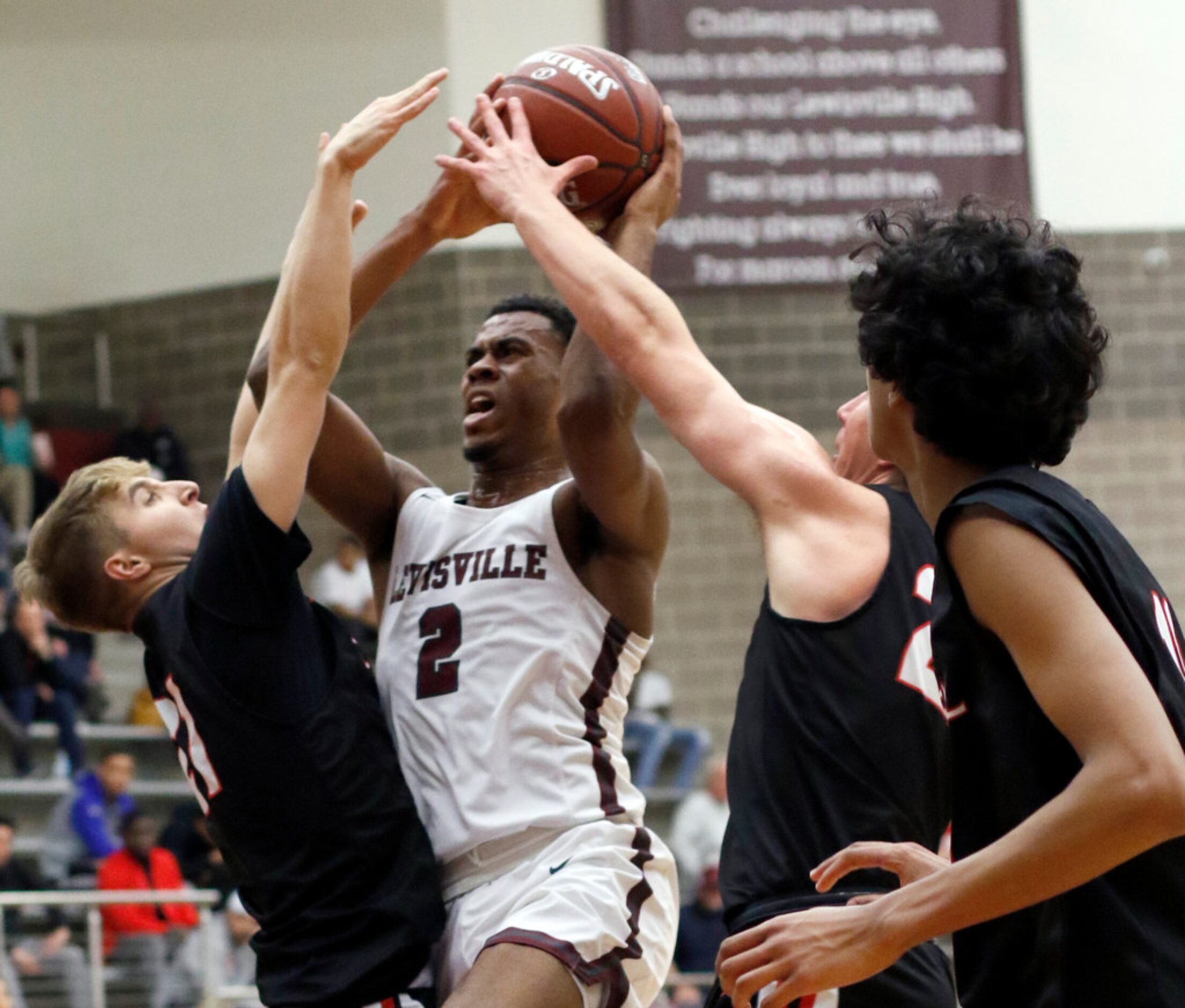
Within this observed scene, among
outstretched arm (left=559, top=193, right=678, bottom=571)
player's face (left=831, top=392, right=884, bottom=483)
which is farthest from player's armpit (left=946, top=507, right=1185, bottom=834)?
outstretched arm (left=559, top=193, right=678, bottom=571)

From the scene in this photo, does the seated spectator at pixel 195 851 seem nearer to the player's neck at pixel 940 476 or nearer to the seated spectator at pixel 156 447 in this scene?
the seated spectator at pixel 156 447

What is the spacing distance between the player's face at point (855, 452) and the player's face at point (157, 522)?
4.53ft

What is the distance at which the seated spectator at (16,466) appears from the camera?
43.1ft

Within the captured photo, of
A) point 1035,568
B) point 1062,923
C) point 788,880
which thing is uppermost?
point 1035,568

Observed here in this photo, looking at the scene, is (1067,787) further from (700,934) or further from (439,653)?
(700,934)

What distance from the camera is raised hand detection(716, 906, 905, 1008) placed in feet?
7.36

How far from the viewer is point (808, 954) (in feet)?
7.49

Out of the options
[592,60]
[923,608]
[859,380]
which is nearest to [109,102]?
[859,380]

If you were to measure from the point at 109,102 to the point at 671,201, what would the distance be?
487 inches

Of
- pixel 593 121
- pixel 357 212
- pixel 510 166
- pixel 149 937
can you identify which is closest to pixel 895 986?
pixel 510 166

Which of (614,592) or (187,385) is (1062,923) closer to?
(614,592)

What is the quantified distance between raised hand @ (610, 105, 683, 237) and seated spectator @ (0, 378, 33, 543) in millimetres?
9899

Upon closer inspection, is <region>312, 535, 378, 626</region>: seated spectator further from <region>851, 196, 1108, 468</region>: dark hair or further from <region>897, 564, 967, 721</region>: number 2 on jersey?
<region>851, 196, 1108, 468</region>: dark hair

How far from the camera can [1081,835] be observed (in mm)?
2072
